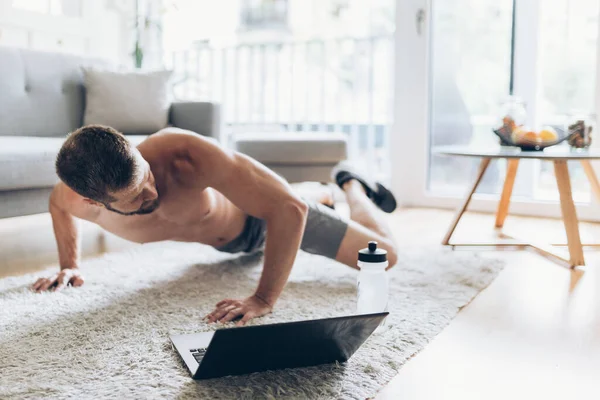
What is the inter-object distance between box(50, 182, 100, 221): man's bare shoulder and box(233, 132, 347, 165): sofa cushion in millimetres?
1449

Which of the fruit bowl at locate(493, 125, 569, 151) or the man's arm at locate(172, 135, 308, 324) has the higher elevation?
the fruit bowl at locate(493, 125, 569, 151)

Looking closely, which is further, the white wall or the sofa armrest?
the white wall

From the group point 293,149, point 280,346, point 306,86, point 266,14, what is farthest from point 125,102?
point 266,14

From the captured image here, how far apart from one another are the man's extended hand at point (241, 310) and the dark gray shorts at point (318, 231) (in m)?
0.38

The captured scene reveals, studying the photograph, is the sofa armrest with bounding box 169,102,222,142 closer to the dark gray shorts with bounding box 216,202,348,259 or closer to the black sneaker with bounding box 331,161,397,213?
the black sneaker with bounding box 331,161,397,213

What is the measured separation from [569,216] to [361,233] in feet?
2.58

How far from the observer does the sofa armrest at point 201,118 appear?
9.69 ft

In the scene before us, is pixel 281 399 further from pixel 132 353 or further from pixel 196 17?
pixel 196 17

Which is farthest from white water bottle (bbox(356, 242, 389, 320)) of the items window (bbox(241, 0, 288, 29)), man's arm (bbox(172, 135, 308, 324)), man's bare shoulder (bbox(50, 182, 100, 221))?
window (bbox(241, 0, 288, 29))

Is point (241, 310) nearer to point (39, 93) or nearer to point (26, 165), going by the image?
point (26, 165)

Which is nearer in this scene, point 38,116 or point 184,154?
point 184,154

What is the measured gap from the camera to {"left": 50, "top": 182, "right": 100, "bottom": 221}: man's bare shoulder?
162cm

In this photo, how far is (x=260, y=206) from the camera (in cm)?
140

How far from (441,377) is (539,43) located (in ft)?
8.67
